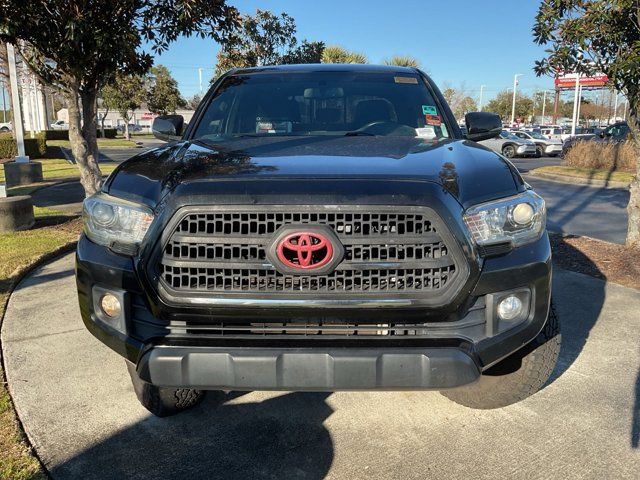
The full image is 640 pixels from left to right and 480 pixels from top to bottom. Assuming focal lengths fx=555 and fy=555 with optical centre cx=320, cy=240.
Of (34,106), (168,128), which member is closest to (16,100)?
(168,128)

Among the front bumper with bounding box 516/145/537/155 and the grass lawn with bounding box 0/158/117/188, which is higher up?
the front bumper with bounding box 516/145/537/155

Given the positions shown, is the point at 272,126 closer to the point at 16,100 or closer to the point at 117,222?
the point at 117,222

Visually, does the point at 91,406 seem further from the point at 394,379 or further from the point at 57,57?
the point at 57,57

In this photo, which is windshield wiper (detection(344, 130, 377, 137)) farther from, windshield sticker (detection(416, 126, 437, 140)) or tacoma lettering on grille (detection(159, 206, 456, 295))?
tacoma lettering on grille (detection(159, 206, 456, 295))

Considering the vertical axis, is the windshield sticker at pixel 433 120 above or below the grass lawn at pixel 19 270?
above

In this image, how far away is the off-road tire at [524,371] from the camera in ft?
8.93

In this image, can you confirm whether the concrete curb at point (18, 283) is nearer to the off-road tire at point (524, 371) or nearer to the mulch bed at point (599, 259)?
the off-road tire at point (524, 371)

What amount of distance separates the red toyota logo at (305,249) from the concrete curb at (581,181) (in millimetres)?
14051

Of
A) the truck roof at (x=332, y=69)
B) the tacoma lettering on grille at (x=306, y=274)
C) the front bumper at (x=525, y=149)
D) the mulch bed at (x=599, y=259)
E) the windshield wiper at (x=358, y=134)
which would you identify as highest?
the truck roof at (x=332, y=69)

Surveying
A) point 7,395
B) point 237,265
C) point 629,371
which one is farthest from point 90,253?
point 629,371

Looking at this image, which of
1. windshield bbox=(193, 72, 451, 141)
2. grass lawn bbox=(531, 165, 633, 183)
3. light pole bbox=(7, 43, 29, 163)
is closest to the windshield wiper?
windshield bbox=(193, 72, 451, 141)

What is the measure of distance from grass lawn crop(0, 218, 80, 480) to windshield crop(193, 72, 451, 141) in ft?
6.45

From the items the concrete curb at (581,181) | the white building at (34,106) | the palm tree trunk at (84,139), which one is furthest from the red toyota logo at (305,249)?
the white building at (34,106)

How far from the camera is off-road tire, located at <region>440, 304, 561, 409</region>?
272 cm
